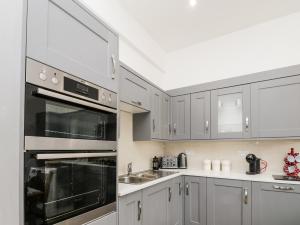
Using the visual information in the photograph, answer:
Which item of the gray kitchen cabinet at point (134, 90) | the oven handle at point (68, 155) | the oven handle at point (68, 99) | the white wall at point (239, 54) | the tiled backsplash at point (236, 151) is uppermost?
the white wall at point (239, 54)

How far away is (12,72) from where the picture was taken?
0.86 meters

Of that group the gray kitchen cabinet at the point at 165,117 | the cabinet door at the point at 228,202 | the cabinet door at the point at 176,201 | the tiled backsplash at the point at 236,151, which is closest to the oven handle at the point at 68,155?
the cabinet door at the point at 176,201

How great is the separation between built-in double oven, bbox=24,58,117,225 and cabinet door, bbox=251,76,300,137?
74.3 inches

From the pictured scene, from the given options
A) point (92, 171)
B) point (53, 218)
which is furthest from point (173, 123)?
point (53, 218)

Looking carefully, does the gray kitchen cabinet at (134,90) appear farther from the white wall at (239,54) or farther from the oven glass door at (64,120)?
the white wall at (239,54)

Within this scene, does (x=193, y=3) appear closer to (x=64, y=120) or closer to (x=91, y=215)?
(x=64, y=120)

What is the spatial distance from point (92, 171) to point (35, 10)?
94cm

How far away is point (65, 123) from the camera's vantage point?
3.70 feet

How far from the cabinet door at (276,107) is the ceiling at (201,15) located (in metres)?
0.93

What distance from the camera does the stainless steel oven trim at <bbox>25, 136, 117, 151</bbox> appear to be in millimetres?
908

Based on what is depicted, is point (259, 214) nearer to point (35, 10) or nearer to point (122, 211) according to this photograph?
point (122, 211)

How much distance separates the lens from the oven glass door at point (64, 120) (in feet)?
3.01

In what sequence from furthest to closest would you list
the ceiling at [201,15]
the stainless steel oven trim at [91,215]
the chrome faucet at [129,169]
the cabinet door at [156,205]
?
the chrome faucet at [129,169]
the ceiling at [201,15]
the cabinet door at [156,205]
the stainless steel oven trim at [91,215]

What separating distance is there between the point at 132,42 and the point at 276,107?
77.4 inches
